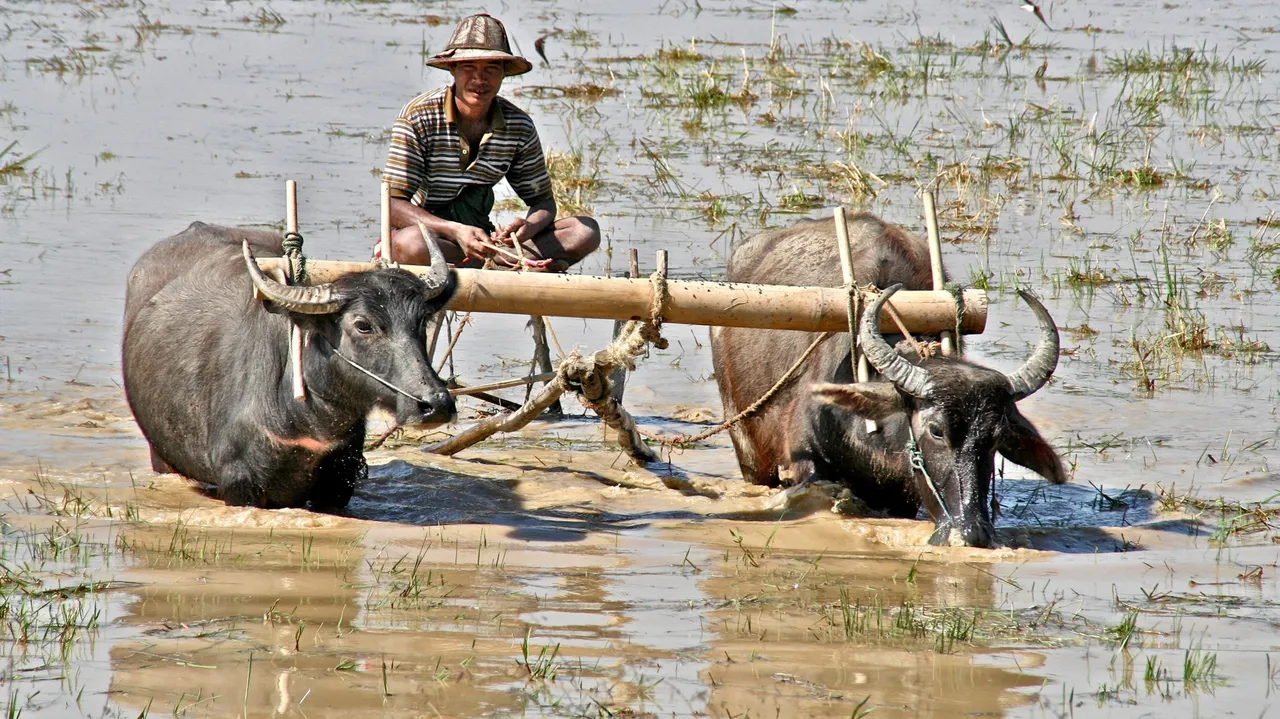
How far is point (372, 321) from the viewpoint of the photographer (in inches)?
199

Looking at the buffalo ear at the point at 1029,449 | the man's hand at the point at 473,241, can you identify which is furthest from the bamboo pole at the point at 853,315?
the man's hand at the point at 473,241

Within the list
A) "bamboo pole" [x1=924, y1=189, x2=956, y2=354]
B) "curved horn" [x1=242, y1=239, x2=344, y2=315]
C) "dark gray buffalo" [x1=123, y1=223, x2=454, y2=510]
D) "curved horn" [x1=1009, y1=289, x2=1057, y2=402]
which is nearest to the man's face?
"dark gray buffalo" [x1=123, y1=223, x2=454, y2=510]

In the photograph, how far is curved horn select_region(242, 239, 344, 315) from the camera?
4969 mm

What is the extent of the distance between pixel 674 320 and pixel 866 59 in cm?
1067

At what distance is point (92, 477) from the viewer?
580cm

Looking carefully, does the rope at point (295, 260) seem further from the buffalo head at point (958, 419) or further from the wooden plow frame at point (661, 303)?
the buffalo head at point (958, 419)

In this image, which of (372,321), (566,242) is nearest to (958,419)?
(372,321)

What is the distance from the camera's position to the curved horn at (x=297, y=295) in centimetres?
497

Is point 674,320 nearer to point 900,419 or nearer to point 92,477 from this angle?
point 900,419

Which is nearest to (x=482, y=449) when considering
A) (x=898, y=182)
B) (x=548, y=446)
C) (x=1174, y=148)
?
(x=548, y=446)

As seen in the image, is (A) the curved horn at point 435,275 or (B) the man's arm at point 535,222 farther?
(B) the man's arm at point 535,222

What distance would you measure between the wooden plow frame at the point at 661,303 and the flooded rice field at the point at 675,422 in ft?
2.11

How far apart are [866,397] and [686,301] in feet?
2.31

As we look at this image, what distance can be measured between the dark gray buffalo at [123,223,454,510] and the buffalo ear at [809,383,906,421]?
132 centimetres
